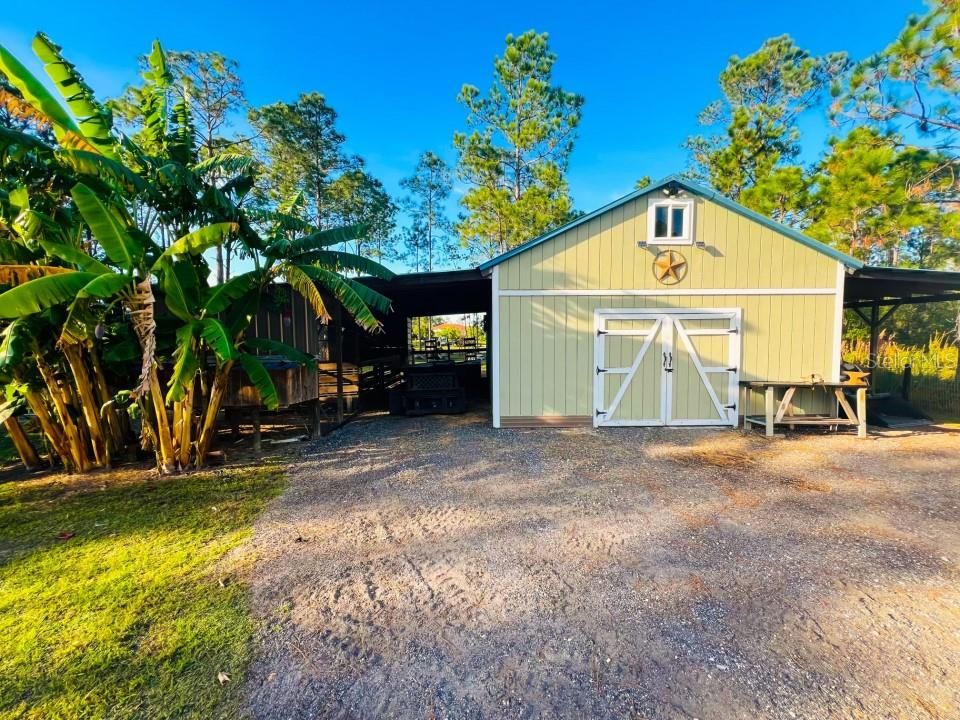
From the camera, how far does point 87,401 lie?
16.8ft

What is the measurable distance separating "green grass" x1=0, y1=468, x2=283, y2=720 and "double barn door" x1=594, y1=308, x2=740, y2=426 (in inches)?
223

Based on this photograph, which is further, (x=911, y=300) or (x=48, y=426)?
(x=911, y=300)

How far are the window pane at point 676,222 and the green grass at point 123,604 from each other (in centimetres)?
738

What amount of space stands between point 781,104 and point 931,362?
41.2ft

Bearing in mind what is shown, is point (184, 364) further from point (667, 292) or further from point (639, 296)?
point (667, 292)

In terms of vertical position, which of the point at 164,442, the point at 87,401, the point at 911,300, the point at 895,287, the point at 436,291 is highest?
the point at 436,291

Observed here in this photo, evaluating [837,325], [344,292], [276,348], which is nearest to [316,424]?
[276,348]

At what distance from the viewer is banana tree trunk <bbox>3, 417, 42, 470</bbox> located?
5.35 m

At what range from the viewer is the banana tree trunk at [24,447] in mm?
5348

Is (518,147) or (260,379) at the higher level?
(518,147)

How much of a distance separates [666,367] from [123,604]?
7.61 m

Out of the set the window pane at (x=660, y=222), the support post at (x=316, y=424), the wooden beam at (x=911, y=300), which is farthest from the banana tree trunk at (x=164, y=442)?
the wooden beam at (x=911, y=300)

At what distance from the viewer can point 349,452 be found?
20.9ft

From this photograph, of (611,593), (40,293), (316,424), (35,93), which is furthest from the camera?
(316,424)
